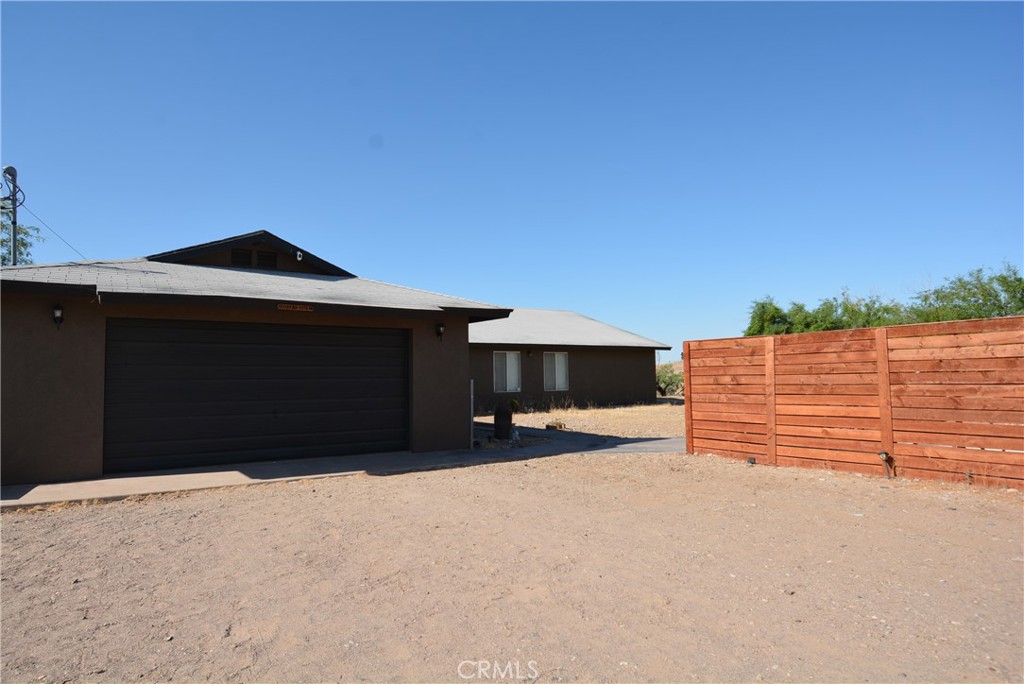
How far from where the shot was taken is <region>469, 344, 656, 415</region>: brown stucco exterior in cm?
2077

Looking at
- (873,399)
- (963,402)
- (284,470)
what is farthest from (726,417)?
(284,470)

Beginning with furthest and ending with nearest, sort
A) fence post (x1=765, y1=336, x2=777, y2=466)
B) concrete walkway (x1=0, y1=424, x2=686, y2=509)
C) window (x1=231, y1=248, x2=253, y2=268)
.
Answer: window (x1=231, y1=248, x2=253, y2=268), fence post (x1=765, y1=336, x2=777, y2=466), concrete walkway (x1=0, y1=424, x2=686, y2=509)

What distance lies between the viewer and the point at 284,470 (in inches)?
356

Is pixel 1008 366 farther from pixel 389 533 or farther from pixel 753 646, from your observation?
pixel 389 533

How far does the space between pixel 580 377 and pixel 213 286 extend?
52.5 ft

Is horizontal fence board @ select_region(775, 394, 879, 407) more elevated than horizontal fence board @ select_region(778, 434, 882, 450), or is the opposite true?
horizontal fence board @ select_region(775, 394, 879, 407)

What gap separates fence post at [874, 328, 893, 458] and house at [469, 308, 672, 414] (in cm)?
1297

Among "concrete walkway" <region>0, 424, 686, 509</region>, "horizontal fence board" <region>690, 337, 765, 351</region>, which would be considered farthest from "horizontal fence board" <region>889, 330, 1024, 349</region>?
"concrete walkway" <region>0, 424, 686, 509</region>

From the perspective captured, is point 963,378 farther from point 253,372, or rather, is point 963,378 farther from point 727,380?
point 253,372

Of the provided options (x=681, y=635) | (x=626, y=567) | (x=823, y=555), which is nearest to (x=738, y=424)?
(x=823, y=555)

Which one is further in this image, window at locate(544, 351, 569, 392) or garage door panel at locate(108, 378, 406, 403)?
window at locate(544, 351, 569, 392)

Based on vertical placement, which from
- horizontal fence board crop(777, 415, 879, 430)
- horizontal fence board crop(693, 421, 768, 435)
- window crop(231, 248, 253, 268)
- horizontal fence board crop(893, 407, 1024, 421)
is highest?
window crop(231, 248, 253, 268)

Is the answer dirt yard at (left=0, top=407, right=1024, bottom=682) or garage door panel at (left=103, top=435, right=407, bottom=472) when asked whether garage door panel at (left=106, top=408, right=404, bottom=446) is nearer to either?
garage door panel at (left=103, top=435, right=407, bottom=472)

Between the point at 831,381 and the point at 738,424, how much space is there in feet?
6.11
